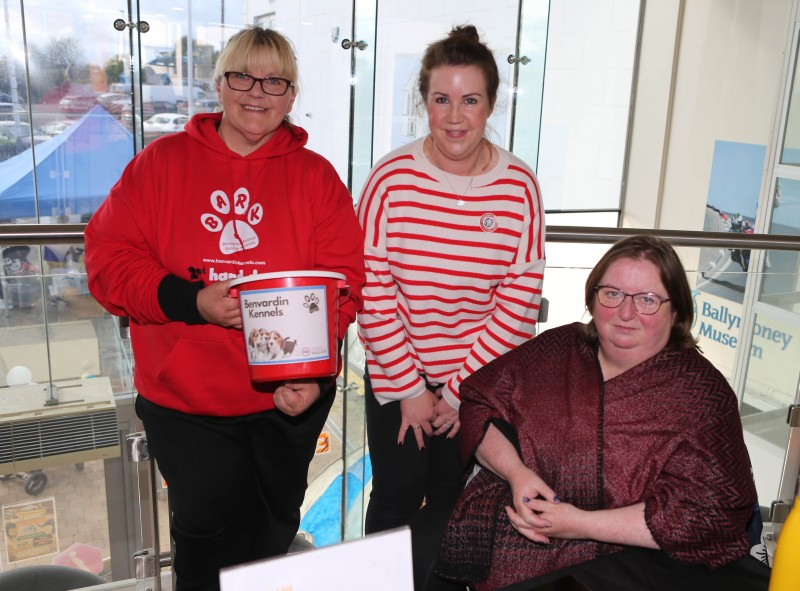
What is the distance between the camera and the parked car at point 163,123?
6.40 meters

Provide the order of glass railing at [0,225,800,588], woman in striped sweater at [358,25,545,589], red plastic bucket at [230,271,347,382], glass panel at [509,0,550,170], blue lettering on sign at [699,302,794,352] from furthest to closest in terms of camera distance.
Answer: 1. glass panel at [509,0,550,170]
2. blue lettering on sign at [699,302,794,352]
3. glass railing at [0,225,800,588]
4. woman in striped sweater at [358,25,545,589]
5. red plastic bucket at [230,271,347,382]

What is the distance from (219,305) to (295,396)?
10.2 inches

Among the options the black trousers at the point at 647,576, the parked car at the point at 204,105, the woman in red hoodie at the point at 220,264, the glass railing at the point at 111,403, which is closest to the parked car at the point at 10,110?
the parked car at the point at 204,105

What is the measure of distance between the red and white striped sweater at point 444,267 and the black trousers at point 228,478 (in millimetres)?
231

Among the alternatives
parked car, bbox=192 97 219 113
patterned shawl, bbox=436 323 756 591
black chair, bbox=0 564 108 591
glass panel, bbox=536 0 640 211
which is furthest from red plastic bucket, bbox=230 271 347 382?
glass panel, bbox=536 0 640 211

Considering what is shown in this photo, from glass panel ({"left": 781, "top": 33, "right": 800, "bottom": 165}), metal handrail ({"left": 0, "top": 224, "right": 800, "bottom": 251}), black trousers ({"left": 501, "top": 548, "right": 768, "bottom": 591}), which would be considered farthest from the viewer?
glass panel ({"left": 781, "top": 33, "right": 800, "bottom": 165})

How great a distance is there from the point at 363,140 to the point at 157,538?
17.9 feet

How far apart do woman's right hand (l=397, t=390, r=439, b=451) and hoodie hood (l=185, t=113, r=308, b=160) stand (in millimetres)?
650

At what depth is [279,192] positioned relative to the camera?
61.9 inches

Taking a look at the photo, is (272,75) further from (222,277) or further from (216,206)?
(222,277)

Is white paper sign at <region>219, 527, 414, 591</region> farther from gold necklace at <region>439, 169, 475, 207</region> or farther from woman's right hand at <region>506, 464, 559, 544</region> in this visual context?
gold necklace at <region>439, 169, 475, 207</region>

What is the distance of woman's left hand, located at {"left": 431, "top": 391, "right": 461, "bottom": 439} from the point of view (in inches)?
71.9

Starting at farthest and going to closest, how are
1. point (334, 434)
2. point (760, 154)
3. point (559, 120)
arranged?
point (559, 120) < point (760, 154) < point (334, 434)

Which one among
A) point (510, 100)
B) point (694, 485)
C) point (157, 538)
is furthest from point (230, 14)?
point (694, 485)
